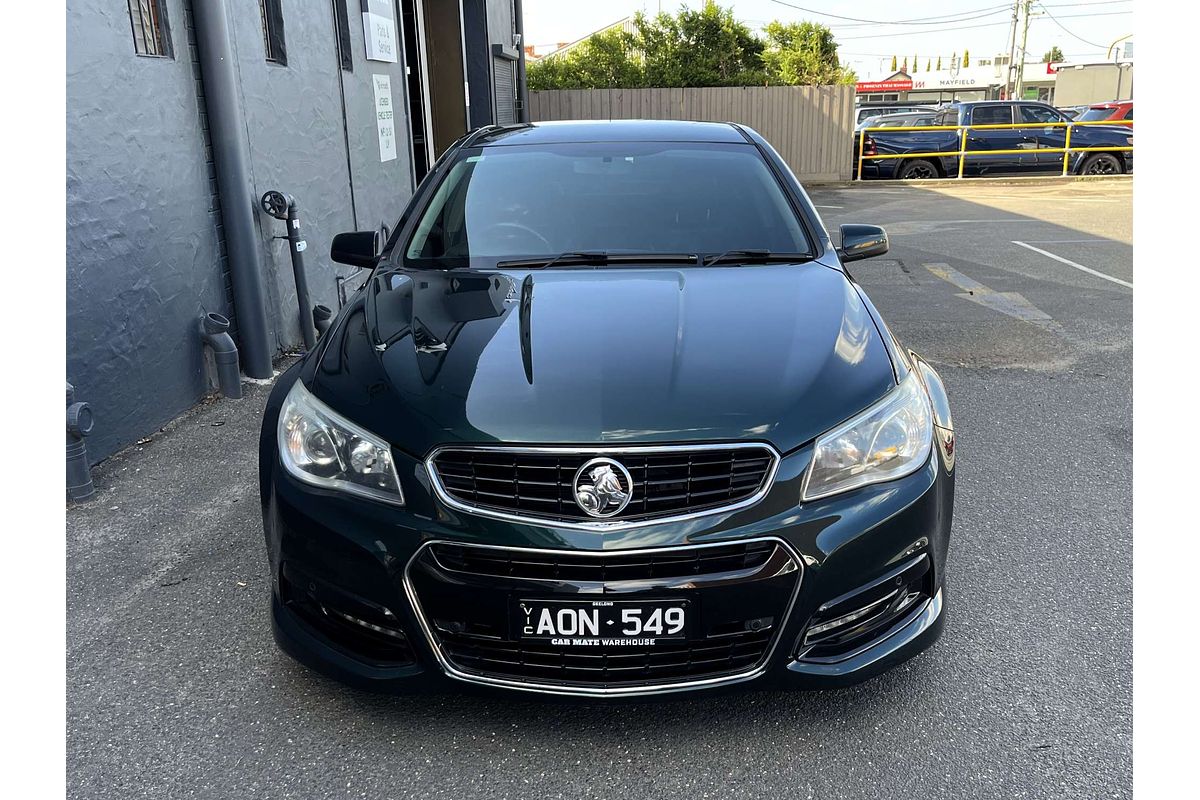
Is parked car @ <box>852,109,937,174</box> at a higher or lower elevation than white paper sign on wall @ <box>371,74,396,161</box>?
lower

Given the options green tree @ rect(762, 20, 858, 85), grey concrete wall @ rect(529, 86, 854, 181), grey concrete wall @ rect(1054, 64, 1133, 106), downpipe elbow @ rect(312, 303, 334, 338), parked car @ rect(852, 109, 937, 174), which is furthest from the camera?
grey concrete wall @ rect(1054, 64, 1133, 106)

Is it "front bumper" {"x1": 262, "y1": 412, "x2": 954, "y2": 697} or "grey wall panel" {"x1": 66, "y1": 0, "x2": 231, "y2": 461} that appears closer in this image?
"front bumper" {"x1": 262, "y1": 412, "x2": 954, "y2": 697}

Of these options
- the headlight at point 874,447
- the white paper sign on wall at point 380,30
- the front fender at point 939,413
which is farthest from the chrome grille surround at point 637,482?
the white paper sign on wall at point 380,30

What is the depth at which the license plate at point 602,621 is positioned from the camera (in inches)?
81.7

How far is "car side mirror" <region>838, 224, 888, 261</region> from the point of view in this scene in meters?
3.52

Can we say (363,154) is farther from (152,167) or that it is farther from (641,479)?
(641,479)

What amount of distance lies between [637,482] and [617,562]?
180 mm

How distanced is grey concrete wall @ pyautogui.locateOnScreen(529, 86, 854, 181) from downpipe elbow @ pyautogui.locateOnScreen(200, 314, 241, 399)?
1576 centimetres

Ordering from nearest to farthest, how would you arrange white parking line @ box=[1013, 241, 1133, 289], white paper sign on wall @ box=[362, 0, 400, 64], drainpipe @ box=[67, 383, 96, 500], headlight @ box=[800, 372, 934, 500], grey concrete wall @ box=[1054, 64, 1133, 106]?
headlight @ box=[800, 372, 934, 500] → drainpipe @ box=[67, 383, 96, 500] → white paper sign on wall @ box=[362, 0, 400, 64] → white parking line @ box=[1013, 241, 1133, 289] → grey concrete wall @ box=[1054, 64, 1133, 106]

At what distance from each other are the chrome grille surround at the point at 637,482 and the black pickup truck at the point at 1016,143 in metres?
19.2

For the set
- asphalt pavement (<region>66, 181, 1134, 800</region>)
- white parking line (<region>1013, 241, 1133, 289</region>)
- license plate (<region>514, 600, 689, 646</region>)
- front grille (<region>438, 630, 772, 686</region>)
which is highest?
license plate (<region>514, 600, 689, 646</region>)

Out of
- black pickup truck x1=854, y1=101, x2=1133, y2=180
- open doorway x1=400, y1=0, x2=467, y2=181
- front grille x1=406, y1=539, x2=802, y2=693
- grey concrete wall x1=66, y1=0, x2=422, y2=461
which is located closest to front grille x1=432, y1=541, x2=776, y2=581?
front grille x1=406, y1=539, x2=802, y2=693

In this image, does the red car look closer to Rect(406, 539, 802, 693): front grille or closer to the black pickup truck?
the black pickup truck

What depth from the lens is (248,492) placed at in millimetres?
3996
